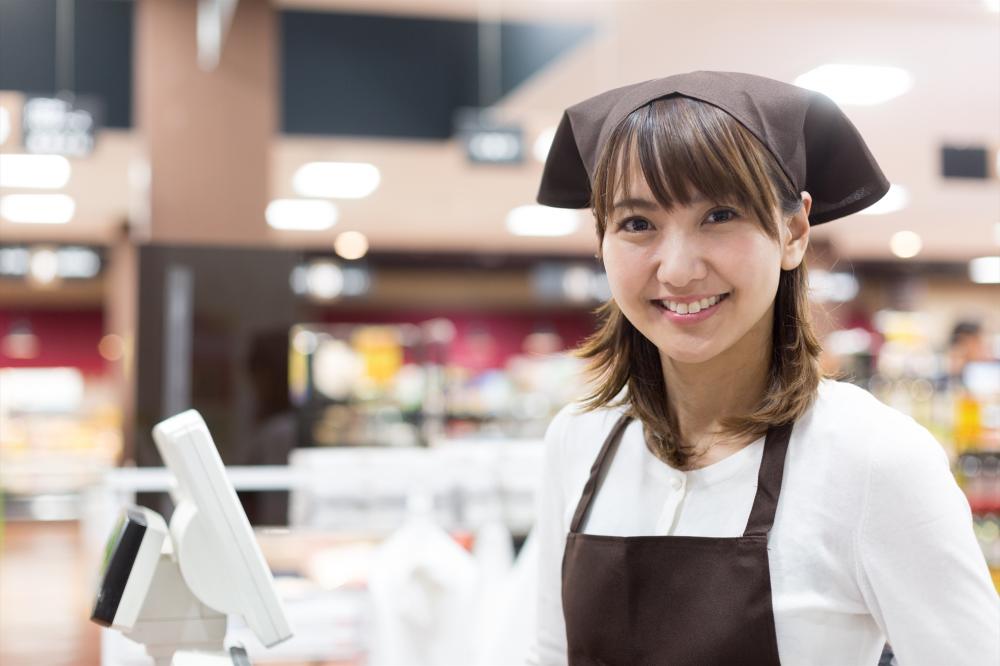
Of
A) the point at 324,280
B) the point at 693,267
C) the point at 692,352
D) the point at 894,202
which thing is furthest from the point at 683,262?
the point at 324,280

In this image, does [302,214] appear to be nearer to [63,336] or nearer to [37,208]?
[37,208]

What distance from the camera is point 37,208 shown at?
40.7ft

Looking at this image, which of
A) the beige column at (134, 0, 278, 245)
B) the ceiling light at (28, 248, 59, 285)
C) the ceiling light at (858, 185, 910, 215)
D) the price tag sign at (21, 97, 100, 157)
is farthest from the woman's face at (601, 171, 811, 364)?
the ceiling light at (28, 248, 59, 285)

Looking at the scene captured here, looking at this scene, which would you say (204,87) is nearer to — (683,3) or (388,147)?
(683,3)

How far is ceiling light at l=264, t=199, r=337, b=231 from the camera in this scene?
38.6ft

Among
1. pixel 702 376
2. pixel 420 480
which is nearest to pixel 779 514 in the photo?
pixel 702 376

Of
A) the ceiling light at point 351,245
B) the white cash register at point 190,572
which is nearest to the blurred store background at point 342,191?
the white cash register at point 190,572

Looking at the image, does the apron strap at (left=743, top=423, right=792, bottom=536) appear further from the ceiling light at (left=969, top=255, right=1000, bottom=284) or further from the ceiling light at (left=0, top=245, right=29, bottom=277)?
the ceiling light at (left=969, top=255, right=1000, bottom=284)

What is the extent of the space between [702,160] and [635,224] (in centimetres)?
14

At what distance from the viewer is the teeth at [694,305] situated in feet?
4.39

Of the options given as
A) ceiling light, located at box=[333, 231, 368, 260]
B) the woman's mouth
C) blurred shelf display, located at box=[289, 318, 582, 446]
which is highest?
ceiling light, located at box=[333, 231, 368, 260]

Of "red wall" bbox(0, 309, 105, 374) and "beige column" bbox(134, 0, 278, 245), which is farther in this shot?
"red wall" bbox(0, 309, 105, 374)

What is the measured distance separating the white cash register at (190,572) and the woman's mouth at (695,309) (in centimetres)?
64

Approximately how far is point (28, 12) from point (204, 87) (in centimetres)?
152
